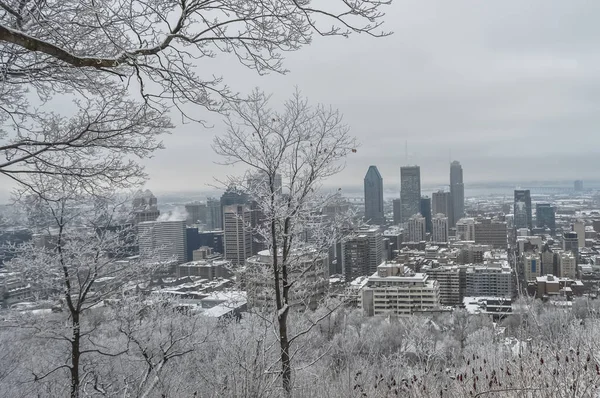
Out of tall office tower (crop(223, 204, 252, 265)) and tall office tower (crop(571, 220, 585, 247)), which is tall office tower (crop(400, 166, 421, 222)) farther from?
tall office tower (crop(223, 204, 252, 265))

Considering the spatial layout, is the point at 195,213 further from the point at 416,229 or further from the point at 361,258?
the point at 416,229

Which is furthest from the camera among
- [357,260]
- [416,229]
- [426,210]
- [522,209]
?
[426,210]

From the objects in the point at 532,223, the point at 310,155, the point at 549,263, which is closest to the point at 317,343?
the point at 310,155

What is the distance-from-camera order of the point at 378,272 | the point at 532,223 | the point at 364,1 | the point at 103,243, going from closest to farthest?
the point at 364,1, the point at 103,243, the point at 378,272, the point at 532,223

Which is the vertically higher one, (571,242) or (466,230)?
(571,242)

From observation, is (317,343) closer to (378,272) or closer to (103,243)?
(103,243)

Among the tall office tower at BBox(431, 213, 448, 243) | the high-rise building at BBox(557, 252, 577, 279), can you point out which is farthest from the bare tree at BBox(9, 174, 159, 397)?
the tall office tower at BBox(431, 213, 448, 243)

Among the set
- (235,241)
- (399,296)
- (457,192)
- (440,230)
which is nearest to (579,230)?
(440,230)
